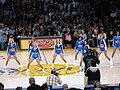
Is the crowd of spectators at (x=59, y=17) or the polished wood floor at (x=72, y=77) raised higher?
the crowd of spectators at (x=59, y=17)

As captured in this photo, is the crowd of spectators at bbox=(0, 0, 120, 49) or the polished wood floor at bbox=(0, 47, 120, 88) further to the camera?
the crowd of spectators at bbox=(0, 0, 120, 49)

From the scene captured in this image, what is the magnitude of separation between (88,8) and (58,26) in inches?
130

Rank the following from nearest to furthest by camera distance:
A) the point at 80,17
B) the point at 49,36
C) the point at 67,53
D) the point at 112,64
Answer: the point at 112,64 → the point at 67,53 → the point at 49,36 → the point at 80,17

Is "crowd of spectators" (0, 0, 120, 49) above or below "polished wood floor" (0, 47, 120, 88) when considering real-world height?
above

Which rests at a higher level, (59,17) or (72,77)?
(59,17)

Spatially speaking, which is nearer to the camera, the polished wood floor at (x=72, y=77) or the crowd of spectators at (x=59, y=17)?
the polished wood floor at (x=72, y=77)

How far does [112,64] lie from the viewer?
63.7 ft

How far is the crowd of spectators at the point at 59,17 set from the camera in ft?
83.6

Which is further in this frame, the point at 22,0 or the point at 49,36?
the point at 22,0

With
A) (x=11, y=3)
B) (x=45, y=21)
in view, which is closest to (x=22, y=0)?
(x=11, y=3)

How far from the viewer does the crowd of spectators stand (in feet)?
83.6

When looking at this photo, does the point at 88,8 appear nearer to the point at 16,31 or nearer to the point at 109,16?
the point at 109,16

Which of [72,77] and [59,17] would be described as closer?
[72,77]

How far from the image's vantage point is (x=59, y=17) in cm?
2689
